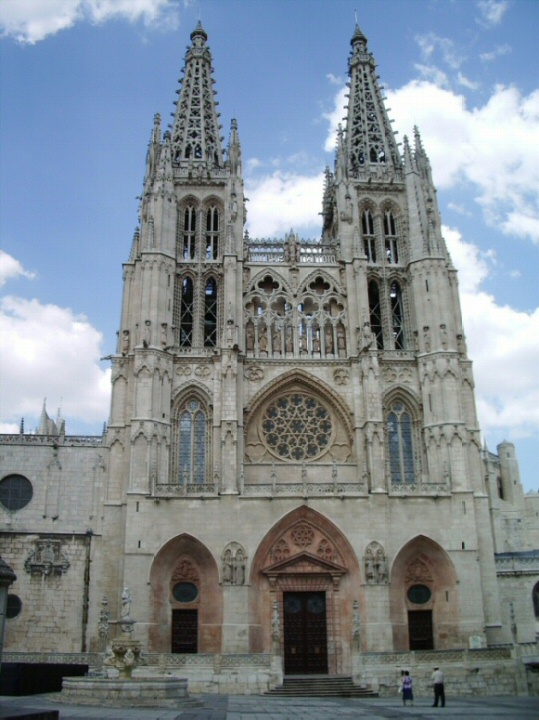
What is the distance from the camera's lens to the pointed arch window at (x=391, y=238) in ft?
122

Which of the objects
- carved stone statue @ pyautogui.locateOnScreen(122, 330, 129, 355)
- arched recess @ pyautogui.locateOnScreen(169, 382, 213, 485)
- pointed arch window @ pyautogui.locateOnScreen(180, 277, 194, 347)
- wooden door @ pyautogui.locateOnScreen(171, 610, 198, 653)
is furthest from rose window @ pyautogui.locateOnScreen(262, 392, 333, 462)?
wooden door @ pyautogui.locateOnScreen(171, 610, 198, 653)

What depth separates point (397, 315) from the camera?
120 ft

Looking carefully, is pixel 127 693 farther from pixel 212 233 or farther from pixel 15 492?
pixel 212 233

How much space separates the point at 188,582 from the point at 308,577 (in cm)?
493

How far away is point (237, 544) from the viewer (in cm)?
2923

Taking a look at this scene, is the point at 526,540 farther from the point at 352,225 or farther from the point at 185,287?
the point at 185,287

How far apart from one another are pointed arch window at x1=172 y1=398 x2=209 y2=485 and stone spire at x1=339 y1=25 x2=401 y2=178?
15.3m

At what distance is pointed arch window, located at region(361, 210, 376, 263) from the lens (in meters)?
37.2

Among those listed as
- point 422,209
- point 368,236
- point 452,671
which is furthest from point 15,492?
point 422,209

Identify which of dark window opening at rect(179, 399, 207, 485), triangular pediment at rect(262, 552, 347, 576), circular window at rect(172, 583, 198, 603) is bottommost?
circular window at rect(172, 583, 198, 603)

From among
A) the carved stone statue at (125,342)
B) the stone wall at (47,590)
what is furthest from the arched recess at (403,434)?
the stone wall at (47,590)

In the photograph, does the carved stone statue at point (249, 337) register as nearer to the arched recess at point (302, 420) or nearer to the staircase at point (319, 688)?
the arched recess at point (302, 420)

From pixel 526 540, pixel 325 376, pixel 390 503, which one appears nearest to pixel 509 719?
pixel 390 503

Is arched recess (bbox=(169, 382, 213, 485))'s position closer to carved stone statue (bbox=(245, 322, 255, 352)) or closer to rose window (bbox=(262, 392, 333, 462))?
rose window (bbox=(262, 392, 333, 462))
